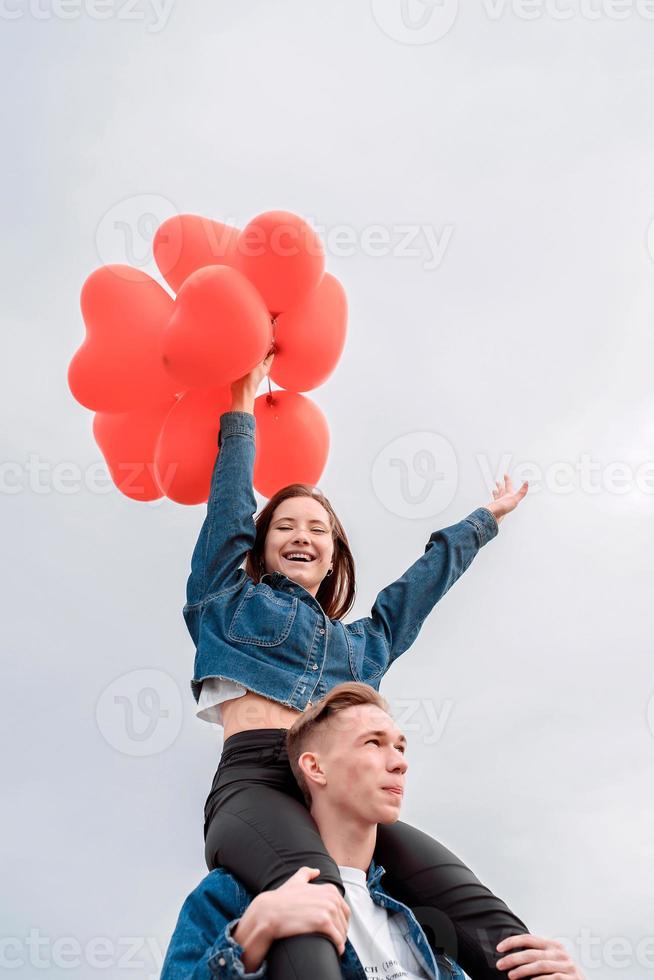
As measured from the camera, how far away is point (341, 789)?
268 cm

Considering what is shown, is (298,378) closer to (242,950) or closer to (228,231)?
(228,231)

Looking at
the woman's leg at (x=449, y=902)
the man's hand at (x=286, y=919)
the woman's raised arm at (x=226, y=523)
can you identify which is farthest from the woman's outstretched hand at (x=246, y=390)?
the man's hand at (x=286, y=919)

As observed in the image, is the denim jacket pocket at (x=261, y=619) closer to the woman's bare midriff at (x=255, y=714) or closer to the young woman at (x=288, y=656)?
the young woman at (x=288, y=656)

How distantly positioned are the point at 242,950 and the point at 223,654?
3.51 ft

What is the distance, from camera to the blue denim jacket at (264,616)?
3.15m

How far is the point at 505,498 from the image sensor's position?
3.95 meters

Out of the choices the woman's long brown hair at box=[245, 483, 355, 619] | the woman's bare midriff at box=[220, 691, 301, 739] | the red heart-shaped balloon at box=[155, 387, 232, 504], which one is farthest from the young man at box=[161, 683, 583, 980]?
the red heart-shaped balloon at box=[155, 387, 232, 504]

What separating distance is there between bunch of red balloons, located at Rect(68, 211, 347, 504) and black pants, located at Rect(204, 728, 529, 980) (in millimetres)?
1137

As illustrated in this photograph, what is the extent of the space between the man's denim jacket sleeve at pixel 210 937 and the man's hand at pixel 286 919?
3 cm

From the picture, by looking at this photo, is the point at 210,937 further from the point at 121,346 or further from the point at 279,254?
the point at 279,254

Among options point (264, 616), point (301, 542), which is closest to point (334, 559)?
point (301, 542)

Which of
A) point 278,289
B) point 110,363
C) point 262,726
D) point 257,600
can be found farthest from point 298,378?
point 262,726

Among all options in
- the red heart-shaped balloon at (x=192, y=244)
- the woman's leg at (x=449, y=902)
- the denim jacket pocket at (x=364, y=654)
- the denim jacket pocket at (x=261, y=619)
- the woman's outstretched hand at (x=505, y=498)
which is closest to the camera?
the woman's leg at (x=449, y=902)

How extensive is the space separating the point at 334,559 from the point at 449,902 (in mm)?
1427
